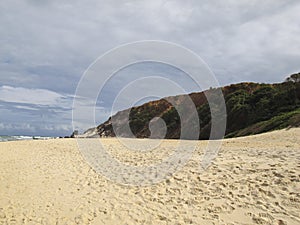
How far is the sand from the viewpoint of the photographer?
21.9 feet

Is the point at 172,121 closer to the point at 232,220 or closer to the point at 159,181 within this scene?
the point at 159,181

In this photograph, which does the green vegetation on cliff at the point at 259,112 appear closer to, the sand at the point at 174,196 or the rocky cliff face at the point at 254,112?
the rocky cliff face at the point at 254,112

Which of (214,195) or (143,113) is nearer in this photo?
(214,195)

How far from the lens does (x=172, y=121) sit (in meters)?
44.5

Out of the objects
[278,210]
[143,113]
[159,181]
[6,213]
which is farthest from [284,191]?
[143,113]

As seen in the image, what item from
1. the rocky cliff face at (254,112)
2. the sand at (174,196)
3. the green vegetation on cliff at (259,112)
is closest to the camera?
the sand at (174,196)

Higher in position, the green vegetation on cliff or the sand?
the green vegetation on cliff

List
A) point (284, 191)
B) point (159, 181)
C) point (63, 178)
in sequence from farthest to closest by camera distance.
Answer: point (63, 178), point (159, 181), point (284, 191)

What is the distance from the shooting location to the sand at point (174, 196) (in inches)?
262

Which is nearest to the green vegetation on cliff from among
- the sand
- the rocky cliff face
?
the rocky cliff face

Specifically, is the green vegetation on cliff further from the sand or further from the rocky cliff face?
the sand

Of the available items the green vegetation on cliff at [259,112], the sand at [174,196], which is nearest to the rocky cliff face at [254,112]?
the green vegetation on cliff at [259,112]

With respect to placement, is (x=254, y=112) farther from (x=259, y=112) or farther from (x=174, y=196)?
(x=174, y=196)

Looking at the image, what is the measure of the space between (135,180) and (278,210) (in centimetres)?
444
